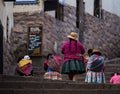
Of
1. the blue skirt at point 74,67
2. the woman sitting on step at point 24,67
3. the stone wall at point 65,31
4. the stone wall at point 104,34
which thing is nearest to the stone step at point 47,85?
the blue skirt at point 74,67

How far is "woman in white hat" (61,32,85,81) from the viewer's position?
48.7 ft

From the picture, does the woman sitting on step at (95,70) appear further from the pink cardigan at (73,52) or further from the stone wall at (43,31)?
the stone wall at (43,31)

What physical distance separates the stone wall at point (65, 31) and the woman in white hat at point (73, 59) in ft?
23.0

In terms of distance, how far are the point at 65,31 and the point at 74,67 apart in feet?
34.1

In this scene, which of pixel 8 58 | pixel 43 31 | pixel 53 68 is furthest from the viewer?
pixel 43 31

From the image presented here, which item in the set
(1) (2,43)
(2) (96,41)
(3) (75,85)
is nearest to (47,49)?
(1) (2,43)

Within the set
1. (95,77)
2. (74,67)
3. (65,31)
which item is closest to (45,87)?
(95,77)

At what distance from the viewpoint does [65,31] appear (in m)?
25.1

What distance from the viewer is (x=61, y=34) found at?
80.7 ft

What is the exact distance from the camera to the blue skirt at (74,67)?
1481 cm

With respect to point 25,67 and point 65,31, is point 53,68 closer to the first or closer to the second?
point 25,67

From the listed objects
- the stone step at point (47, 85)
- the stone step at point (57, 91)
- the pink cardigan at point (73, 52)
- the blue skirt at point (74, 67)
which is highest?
Answer: the pink cardigan at point (73, 52)

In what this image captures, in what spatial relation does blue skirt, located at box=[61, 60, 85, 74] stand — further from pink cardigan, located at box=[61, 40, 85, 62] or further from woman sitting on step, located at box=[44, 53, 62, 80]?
woman sitting on step, located at box=[44, 53, 62, 80]

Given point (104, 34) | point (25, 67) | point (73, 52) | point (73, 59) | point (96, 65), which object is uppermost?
point (104, 34)
